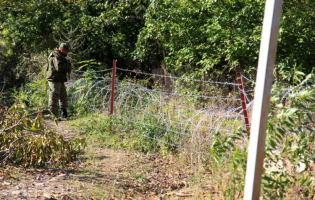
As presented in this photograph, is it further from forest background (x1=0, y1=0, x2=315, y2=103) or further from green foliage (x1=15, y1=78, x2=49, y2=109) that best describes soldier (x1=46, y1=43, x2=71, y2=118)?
green foliage (x1=15, y1=78, x2=49, y2=109)

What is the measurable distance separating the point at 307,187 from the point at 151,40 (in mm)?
10374

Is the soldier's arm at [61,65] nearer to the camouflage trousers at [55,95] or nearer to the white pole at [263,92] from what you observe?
the camouflage trousers at [55,95]

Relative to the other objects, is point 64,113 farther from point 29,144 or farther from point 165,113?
point 29,144

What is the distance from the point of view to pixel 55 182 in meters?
5.55

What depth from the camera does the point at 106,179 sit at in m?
5.95

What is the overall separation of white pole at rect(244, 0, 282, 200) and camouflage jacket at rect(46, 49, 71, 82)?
733cm

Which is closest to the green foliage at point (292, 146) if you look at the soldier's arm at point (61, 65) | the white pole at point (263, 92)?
the white pole at point (263, 92)

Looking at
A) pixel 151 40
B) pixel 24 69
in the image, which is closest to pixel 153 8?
pixel 151 40

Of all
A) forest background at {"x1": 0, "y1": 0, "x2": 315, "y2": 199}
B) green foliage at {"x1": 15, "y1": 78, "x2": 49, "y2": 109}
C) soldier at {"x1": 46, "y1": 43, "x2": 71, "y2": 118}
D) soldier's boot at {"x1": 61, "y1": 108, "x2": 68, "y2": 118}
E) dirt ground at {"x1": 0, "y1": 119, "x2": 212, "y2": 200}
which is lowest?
dirt ground at {"x1": 0, "y1": 119, "x2": 212, "y2": 200}

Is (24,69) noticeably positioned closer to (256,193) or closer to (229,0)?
(229,0)

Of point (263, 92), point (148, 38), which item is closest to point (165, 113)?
point (263, 92)

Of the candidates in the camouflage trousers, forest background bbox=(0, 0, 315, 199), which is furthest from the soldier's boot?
forest background bbox=(0, 0, 315, 199)

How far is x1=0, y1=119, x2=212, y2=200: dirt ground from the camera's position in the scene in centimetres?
521

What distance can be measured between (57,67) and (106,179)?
15.0 feet
